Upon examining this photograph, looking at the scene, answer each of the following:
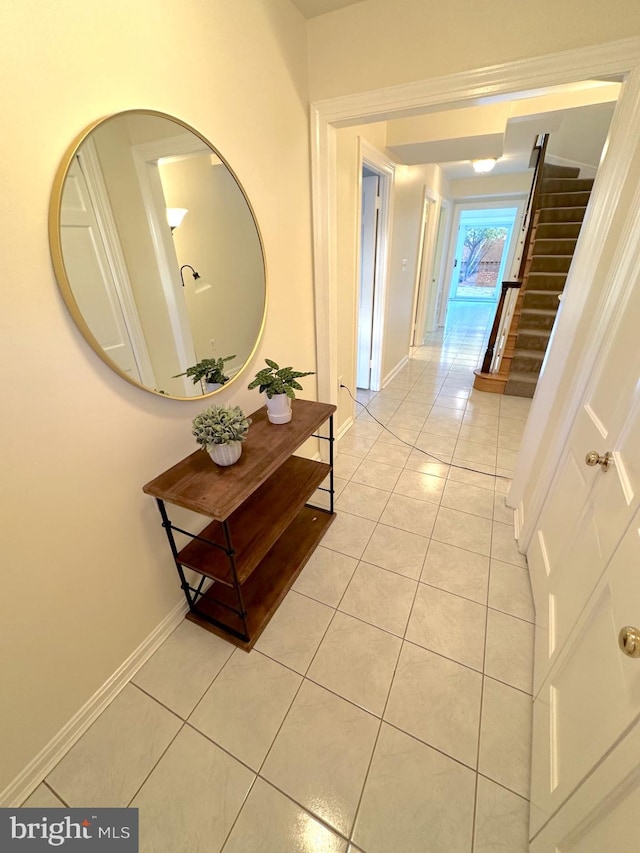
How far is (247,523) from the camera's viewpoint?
4.63 feet

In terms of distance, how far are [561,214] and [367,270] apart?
272 cm

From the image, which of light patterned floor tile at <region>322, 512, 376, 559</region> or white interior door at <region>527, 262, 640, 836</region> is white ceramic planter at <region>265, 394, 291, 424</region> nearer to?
light patterned floor tile at <region>322, 512, 376, 559</region>

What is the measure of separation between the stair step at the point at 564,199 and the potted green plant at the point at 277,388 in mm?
4605

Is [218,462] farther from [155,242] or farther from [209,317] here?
[155,242]

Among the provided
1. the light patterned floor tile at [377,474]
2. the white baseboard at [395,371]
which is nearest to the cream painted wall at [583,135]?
the white baseboard at [395,371]

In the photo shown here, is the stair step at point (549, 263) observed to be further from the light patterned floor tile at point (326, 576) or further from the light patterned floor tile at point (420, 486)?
the light patterned floor tile at point (326, 576)

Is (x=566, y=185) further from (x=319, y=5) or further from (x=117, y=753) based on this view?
(x=117, y=753)

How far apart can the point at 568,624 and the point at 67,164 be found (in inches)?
72.8

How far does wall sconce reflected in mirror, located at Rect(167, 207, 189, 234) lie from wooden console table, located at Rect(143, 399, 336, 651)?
81 cm

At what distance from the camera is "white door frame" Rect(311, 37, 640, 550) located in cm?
116

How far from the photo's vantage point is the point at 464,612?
1.47m

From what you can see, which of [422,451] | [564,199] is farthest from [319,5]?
[564,199]

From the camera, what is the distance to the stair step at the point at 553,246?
3.69 meters

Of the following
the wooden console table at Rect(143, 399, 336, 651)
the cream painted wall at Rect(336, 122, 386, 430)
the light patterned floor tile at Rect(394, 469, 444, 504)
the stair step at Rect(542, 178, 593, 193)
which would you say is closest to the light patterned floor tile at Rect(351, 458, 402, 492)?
the light patterned floor tile at Rect(394, 469, 444, 504)
